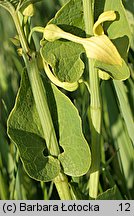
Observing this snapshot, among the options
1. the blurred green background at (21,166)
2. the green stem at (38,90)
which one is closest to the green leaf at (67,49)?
the green stem at (38,90)

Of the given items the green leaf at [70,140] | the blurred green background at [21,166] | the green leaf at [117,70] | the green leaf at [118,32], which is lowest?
the blurred green background at [21,166]

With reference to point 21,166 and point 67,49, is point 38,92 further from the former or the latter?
point 21,166

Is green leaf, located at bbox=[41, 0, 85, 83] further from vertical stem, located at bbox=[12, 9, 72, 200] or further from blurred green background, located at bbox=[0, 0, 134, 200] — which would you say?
blurred green background, located at bbox=[0, 0, 134, 200]

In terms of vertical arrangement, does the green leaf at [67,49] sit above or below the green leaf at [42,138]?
above

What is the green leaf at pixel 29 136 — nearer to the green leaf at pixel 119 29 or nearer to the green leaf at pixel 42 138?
the green leaf at pixel 42 138

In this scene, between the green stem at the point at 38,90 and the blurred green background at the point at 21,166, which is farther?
the blurred green background at the point at 21,166

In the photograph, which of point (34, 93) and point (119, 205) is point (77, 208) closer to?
point (119, 205)

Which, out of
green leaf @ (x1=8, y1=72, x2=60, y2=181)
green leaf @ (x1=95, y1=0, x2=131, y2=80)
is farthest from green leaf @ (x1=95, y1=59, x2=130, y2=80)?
green leaf @ (x1=8, y1=72, x2=60, y2=181)
